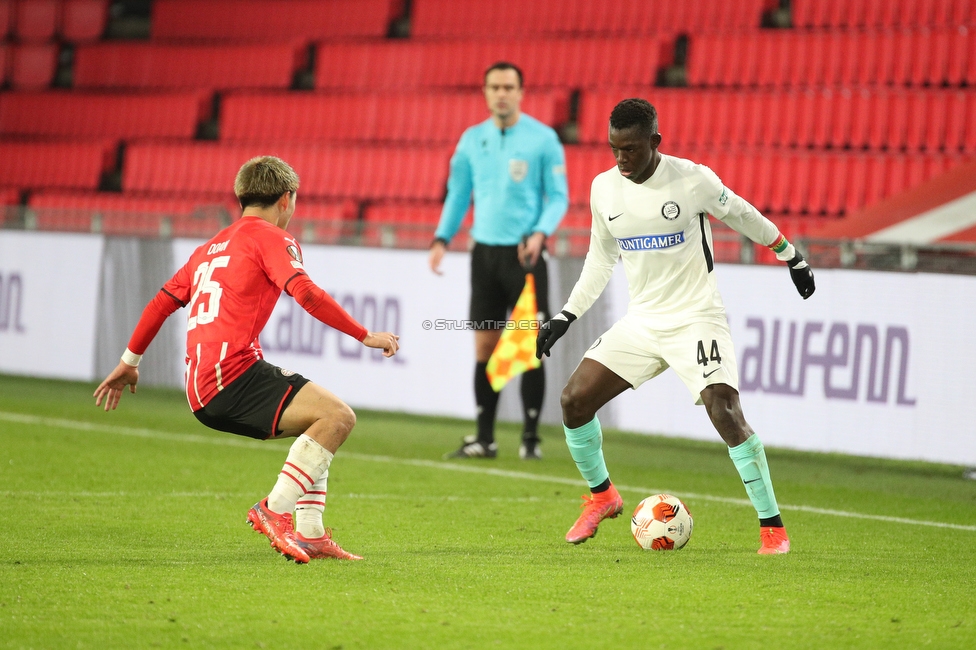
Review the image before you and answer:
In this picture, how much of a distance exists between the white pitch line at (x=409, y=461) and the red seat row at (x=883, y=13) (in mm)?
8217

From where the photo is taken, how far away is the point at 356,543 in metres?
5.59

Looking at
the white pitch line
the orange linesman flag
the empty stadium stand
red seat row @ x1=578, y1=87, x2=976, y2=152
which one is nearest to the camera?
Answer: the white pitch line

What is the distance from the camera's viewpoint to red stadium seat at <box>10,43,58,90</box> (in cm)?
2003

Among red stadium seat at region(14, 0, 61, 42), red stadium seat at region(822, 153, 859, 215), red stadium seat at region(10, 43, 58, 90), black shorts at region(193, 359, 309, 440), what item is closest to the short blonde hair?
black shorts at region(193, 359, 309, 440)

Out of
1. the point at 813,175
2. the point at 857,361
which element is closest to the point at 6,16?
the point at 813,175

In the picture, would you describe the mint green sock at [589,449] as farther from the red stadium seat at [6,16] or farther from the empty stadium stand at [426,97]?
the red stadium seat at [6,16]

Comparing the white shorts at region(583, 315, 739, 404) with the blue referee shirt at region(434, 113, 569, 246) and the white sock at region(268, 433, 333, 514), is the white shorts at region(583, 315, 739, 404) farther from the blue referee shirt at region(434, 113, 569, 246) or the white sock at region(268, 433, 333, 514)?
the blue referee shirt at region(434, 113, 569, 246)

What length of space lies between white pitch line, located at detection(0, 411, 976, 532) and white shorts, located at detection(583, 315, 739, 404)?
165 cm

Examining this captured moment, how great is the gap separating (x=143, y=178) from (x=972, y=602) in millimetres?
15082

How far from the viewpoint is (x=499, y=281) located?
28.2 ft

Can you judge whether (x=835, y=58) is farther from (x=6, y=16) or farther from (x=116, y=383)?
(x=6, y=16)

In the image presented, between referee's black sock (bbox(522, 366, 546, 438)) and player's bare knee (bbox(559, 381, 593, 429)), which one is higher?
player's bare knee (bbox(559, 381, 593, 429))

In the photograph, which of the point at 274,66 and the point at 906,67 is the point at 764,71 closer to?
the point at 906,67

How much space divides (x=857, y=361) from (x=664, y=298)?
3.30 meters
